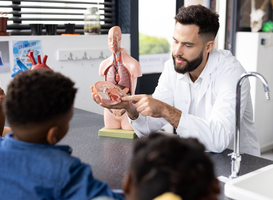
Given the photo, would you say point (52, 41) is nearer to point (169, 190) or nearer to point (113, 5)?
point (113, 5)

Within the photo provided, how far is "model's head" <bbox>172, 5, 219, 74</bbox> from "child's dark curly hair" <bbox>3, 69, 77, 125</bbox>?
1.01 metres

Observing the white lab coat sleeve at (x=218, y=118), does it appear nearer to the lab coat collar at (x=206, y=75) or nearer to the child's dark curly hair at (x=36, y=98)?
the lab coat collar at (x=206, y=75)

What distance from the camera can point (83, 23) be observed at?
109 inches

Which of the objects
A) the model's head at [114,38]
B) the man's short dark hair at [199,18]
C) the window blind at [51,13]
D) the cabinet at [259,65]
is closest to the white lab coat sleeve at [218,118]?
the man's short dark hair at [199,18]

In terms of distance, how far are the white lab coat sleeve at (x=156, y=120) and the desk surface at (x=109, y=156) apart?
75mm

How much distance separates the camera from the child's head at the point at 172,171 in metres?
0.49

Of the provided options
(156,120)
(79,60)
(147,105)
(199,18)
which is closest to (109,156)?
(147,105)

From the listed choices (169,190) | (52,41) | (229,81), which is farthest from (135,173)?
(52,41)

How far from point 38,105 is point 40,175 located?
155mm

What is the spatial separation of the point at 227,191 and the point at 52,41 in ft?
5.55

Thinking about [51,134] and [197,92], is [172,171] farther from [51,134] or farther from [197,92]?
[197,92]

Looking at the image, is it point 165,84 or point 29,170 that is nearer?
point 29,170

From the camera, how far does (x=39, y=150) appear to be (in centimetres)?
77

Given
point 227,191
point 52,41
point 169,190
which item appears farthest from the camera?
point 52,41
